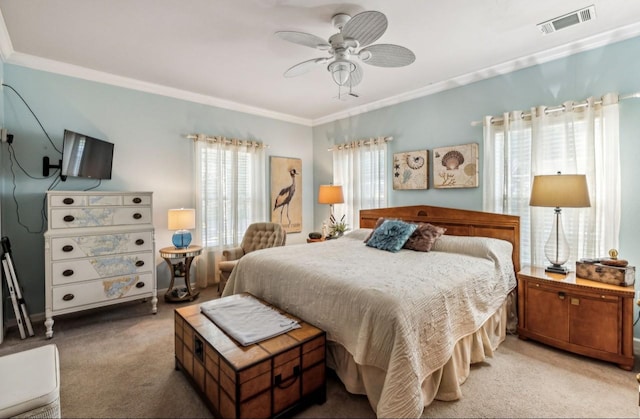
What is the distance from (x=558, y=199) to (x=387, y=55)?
1817 millimetres

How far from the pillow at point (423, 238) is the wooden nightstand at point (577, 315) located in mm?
792

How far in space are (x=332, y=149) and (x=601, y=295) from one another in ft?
12.3

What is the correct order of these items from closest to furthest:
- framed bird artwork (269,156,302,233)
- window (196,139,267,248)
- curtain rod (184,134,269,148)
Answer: curtain rod (184,134,269,148) < window (196,139,267,248) < framed bird artwork (269,156,302,233)

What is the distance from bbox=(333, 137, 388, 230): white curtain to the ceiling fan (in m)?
1.81

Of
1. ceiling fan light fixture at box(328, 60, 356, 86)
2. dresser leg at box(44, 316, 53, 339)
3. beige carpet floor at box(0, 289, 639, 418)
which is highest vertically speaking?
ceiling fan light fixture at box(328, 60, 356, 86)

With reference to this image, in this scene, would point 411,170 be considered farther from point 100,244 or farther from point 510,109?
point 100,244

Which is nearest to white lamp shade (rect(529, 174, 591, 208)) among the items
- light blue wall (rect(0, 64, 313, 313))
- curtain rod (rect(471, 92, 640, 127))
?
curtain rod (rect(471, 92, 640, 127))

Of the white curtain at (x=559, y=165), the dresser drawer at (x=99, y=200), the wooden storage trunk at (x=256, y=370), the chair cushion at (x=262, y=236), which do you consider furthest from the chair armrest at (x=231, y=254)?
the white curtain at (x=559, y=165)

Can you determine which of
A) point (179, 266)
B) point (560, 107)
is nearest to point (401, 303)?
point (560, 107)

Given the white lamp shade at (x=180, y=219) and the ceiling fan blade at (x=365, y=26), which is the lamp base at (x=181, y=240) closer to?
the white lamp shade at (x=180, y=219)

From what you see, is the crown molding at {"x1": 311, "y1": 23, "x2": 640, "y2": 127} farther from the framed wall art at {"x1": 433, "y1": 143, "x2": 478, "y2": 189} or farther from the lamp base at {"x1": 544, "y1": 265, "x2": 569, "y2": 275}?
the lamp base at {"x1": 544, "y1": 265, "x2": 569, "y2": 275}

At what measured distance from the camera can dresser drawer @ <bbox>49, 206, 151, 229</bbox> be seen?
2.79m

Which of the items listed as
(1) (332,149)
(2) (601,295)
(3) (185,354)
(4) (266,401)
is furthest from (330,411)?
(1) (332,149)

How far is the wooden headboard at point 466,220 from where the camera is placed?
2977 mm
